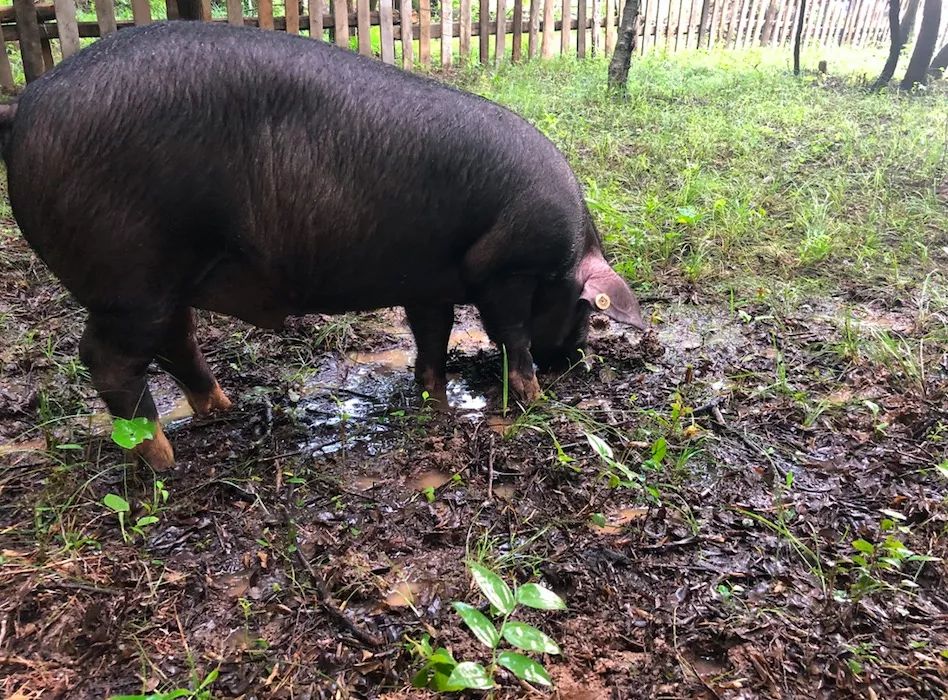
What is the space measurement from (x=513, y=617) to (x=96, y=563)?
1404 millimetres

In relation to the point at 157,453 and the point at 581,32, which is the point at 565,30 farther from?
the point at 157,453

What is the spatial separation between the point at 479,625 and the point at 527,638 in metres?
0.12

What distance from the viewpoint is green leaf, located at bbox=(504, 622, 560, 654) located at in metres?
1.68

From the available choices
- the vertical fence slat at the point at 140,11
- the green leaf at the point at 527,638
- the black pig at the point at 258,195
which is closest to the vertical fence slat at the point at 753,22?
the vertical fence slat at the point at 140,11

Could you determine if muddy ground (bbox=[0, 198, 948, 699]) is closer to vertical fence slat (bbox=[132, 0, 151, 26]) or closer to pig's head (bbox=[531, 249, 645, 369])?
pig's head (bbox=[531, 249, 645, 369])

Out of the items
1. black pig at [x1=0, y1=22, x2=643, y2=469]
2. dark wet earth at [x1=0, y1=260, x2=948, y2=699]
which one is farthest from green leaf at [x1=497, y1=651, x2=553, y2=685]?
black pig at [x1=0, y1=22, x2=643, y2=469]

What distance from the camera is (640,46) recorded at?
14227 mm

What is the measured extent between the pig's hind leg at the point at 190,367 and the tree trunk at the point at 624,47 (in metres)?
6.65

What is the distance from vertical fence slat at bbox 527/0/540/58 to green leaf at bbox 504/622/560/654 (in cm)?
1087

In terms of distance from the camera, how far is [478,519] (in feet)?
9.12

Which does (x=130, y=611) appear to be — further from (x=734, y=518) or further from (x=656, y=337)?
(x=656, y=337)

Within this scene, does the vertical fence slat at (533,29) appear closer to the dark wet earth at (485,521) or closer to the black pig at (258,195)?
the dark wet earth at (485,521)

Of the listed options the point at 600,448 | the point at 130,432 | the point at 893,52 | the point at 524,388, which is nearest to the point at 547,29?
the point at 893,52

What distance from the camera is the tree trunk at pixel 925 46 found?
31.0ft
